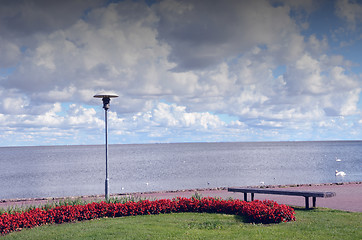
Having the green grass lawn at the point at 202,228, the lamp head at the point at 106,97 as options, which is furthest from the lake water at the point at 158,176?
the green grass lawn at the point at 202,228

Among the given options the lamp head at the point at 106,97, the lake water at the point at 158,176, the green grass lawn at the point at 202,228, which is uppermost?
the lamp head at the point at 106,97

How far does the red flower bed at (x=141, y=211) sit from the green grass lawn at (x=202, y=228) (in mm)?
389

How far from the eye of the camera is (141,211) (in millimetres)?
13828

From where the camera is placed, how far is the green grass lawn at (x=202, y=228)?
10328mm

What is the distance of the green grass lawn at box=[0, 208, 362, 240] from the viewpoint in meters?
10.3

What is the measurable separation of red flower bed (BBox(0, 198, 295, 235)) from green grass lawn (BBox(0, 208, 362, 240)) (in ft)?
1.27

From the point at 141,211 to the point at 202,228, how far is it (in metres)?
3.26

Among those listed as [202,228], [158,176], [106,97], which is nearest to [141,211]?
[202,228]

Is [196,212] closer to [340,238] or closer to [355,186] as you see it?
[340,238]

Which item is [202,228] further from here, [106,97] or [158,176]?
[158,176]

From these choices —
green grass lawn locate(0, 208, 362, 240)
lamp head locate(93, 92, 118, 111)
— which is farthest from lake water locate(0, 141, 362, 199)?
green grass lawn locate(0, 208, 362, 240)

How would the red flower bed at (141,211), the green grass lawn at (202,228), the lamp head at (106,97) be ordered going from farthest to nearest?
the lamp head at (106,97) < the red flower bed at (141,211) < the green grass lawn at (202,228)

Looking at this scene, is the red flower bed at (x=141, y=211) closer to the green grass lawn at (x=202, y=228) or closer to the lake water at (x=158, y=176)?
the green grass lawn at (x=202, y=228)

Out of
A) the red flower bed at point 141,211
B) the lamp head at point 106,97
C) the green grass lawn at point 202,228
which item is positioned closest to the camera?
the green grass lawn at point 202,228
